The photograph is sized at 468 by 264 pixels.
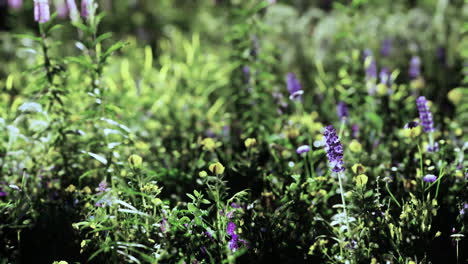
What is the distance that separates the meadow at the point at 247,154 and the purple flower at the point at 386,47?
0.02m

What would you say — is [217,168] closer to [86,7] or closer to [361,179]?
[361,179]

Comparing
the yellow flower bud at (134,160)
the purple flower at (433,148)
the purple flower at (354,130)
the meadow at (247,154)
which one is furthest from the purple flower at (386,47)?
the yellow flower bud at (134,160)

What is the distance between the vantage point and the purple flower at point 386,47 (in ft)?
12.0

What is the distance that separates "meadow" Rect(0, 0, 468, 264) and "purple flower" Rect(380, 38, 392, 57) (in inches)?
0.6

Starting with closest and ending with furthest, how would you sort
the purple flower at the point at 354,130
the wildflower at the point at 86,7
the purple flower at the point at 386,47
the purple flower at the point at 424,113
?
1. the purple flower at the point at 424,113
2. the wildflower at the point at 86,7
3. the purple flower at the point at 354,130
4. the purple flower at the point at 386,47

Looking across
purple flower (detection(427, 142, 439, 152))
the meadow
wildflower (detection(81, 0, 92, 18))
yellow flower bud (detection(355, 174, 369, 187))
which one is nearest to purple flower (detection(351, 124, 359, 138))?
the meadow

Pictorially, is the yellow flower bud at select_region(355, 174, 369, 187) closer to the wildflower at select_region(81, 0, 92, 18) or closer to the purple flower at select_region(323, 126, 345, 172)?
the purple flower at select_region(323, 126, 345, 172)

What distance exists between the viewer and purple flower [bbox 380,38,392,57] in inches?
144

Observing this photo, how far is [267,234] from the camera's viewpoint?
1.59 m

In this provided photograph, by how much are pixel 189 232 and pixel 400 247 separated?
82cm

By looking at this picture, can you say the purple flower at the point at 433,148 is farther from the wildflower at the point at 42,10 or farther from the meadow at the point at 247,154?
the wildflower at the point at 42,10

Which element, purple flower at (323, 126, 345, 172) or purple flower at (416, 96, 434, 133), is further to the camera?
purple flower at (416, 96, 434, 133)

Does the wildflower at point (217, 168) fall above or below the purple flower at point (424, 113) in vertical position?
below

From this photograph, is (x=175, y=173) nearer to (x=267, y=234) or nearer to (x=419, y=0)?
(x=267, y=234)
